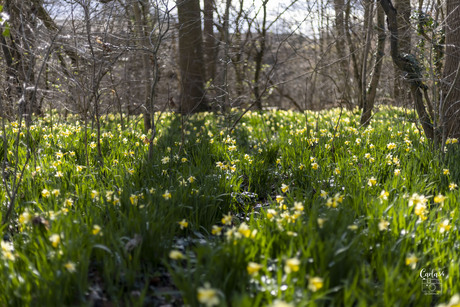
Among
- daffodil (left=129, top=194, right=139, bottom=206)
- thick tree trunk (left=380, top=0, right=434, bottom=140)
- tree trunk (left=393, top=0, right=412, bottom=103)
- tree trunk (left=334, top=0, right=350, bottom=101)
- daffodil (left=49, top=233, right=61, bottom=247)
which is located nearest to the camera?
daffodil (left=49, top=233, right=61, bottom=247)

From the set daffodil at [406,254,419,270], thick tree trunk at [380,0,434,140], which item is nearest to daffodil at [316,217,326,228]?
daffodil at [406,254,419,270]

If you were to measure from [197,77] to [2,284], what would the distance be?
9586 mm

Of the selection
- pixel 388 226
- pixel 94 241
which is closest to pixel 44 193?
pixel 94 241

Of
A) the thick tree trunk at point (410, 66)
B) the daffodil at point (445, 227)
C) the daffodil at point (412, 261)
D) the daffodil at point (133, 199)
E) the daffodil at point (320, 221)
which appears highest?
the thick tree trunk at point (410, 66)

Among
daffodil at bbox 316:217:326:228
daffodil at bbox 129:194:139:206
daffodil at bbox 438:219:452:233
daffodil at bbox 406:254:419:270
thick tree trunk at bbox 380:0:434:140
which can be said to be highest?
thick tree trunk at bbox 380:0:434:140

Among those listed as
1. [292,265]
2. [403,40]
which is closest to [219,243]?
[292,265]

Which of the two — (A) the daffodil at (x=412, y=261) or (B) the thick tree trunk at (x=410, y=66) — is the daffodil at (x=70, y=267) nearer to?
(A) the daffodil at (x=412, y=261)

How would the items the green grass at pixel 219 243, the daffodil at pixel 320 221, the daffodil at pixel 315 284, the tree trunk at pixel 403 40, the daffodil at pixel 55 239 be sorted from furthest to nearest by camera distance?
1. the tree trunk at pixel 403 40
2. the daffodil at pixel 320 221
3. the daffodil at pixel 55 239
4. the green grass at pixel 219 243
5. the daffodil at pixel 315 284

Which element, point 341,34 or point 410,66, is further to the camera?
point 341,34

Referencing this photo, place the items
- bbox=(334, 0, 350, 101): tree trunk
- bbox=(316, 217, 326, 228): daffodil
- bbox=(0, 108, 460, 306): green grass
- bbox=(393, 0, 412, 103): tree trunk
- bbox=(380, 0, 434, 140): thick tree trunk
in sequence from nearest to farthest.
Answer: bbox=(0, 108, 460, 306): green grass → bbox=(316, 217, 326, 228): daffodil → bbox=(380, 0, 434, 140): thick tree trunk → bbox=(393, 0, 412, 103): tree trunk → bbox=(334, 0, 350, 101): tree trunk

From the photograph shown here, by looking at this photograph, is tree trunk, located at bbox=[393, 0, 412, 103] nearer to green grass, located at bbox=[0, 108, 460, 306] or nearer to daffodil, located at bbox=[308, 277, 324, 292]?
green grass, located at bbox=[0, 108, 460, 306]

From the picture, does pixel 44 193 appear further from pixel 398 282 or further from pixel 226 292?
pixel 398 282

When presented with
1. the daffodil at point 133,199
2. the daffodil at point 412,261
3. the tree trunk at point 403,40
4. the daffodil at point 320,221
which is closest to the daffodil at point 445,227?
the daffodil at point 412,261

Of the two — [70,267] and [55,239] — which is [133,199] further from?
[70,267]
